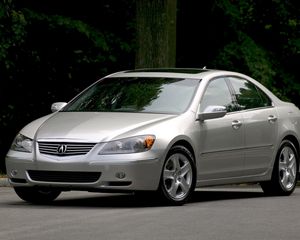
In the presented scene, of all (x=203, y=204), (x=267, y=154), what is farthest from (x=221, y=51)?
(x=203, y=204)

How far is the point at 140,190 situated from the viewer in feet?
45.0

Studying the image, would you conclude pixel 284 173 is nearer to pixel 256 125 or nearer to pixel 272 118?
pixel 272 118

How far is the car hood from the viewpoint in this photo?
13.6m

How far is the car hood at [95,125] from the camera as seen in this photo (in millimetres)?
13578

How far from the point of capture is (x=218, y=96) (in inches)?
601

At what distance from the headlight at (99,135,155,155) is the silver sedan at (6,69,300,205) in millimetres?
11

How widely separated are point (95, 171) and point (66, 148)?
1.39 ft

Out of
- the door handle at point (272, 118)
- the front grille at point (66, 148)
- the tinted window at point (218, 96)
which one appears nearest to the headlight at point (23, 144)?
the front grille at point (66, 148)

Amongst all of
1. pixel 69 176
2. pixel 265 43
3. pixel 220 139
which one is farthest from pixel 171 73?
pixel 265 43

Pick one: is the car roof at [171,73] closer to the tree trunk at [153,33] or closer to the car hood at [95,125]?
the car hood at [95,125]

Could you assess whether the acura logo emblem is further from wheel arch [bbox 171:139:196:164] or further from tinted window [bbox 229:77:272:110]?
tinted window [bbox 229:77:272:110]

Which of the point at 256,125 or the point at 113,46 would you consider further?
the point at 113,46

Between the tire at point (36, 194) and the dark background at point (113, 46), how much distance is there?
35.4 ft

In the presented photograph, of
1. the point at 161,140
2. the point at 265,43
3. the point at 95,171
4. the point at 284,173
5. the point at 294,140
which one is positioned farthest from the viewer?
the point at 265,43
